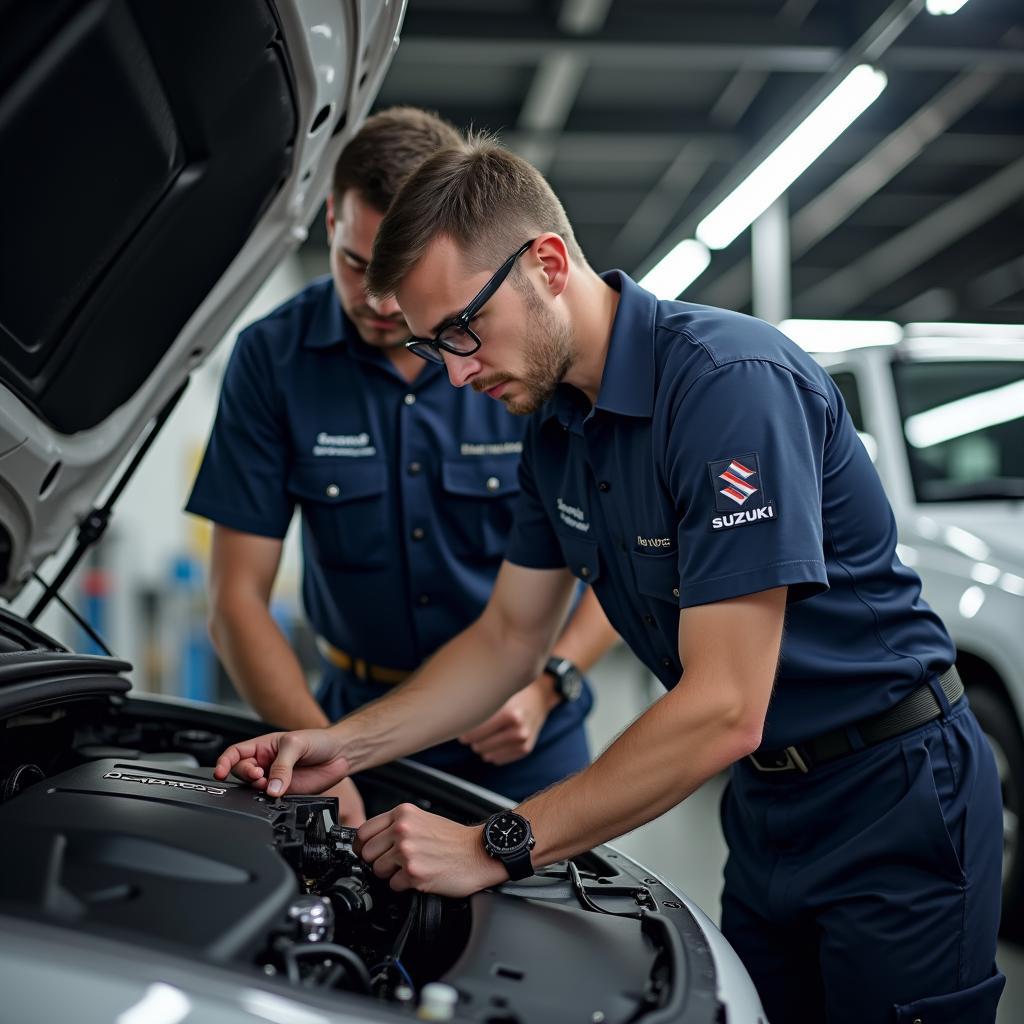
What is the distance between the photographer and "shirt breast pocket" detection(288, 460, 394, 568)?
2.05 meters

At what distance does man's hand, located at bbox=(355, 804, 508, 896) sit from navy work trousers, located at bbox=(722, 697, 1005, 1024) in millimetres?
479

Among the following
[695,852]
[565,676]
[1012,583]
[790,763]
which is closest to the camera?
[790,763]

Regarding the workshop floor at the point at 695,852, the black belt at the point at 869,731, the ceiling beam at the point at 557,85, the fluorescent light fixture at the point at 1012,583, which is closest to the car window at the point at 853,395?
the fluorescent light fixture at the point at 1012,583

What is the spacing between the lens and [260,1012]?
832 mm

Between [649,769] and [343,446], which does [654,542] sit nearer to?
[649,769]

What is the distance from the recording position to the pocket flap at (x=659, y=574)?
143 centimetres

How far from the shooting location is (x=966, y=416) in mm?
3629

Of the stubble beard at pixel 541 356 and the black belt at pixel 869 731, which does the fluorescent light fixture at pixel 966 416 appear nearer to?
the black belt at pixel 869 731

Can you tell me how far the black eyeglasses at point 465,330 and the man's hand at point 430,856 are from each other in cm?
60

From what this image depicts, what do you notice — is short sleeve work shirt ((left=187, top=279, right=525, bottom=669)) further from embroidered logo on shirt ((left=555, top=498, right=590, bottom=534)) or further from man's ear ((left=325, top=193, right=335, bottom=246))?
embroidered logo on shirt ((left=555, top=498, right=590, bottom=534))

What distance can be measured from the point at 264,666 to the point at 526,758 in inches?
20.8

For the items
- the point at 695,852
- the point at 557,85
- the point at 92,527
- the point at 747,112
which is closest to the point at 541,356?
the point at 92,527

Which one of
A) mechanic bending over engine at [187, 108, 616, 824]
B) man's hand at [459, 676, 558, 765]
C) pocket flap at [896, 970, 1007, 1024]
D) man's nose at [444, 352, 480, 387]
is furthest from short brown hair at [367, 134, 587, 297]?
pocket flap at [896, 970, 1007, 1024]

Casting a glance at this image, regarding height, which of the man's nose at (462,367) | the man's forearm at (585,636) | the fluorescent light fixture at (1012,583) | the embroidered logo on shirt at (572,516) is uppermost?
the man's nose at (462,367)
